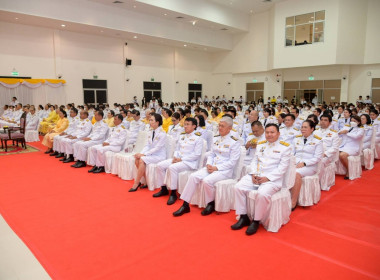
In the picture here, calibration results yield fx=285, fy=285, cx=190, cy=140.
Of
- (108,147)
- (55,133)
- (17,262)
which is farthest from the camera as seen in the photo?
(55,133)

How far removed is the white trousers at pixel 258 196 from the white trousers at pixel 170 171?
3.86 ft

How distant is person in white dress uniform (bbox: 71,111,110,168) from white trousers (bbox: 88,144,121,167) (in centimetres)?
32

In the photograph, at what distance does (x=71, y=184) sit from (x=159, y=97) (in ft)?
50.8

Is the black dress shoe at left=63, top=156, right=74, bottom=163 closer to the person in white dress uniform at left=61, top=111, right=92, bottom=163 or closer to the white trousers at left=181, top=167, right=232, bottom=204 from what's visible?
the person in white dress uniform at left=61, top=111, right=92, bottom=163

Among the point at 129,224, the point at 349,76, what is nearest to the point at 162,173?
the point at 129,224

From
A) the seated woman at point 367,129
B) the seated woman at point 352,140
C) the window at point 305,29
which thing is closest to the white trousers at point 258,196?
the seated woman at point 352,140

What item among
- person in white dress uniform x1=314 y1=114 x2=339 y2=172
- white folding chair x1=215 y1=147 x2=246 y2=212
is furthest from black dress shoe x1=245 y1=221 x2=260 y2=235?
person in white dress uniform x1=314 y1=114 x2=339 y2=172

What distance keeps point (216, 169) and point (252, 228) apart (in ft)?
3.34

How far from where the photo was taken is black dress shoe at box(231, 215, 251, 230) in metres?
3.46

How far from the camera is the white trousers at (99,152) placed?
6.12m

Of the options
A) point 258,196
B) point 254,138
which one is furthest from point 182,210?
point 254,138

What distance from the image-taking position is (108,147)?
617cm

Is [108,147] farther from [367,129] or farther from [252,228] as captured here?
[367,129]

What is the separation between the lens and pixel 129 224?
3.62 meters
